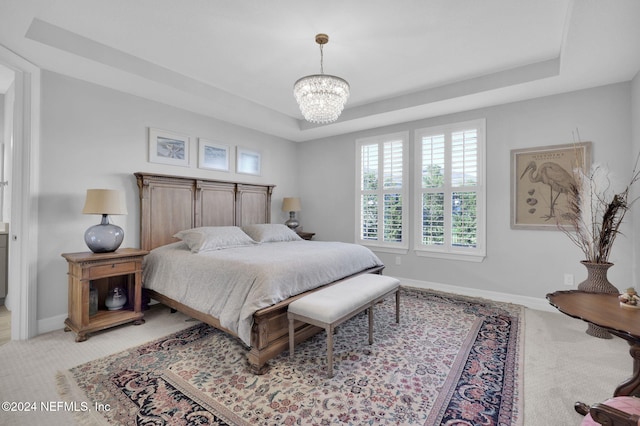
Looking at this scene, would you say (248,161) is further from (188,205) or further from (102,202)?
(102,202)

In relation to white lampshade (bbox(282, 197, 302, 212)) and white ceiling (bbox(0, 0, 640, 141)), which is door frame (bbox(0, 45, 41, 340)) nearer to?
white ceiling (bbox(0, 0, 640, 141))

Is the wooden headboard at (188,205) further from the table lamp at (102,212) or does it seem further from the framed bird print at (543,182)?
the framed bird print at (543,182)

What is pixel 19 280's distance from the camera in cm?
267

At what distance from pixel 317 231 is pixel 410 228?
5.79 feet

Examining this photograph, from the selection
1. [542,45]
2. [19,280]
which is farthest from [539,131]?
[19,280]

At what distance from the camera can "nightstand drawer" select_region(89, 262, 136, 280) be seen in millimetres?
2648

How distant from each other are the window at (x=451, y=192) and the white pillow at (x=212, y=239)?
2.52m

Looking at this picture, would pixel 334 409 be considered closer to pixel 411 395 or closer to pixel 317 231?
pixel 411 395

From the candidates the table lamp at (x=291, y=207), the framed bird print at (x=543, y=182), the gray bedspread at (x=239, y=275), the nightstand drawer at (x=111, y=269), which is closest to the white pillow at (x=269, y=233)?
the gray bedspread at (x=239, y=275)

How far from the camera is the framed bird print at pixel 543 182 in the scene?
3264mm

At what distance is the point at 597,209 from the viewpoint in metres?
2.97

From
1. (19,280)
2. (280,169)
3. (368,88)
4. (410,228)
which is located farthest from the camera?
(280,169)

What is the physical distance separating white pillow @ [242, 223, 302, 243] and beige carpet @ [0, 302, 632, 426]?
4.43 feet

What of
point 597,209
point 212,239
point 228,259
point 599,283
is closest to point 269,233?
point 212,239
